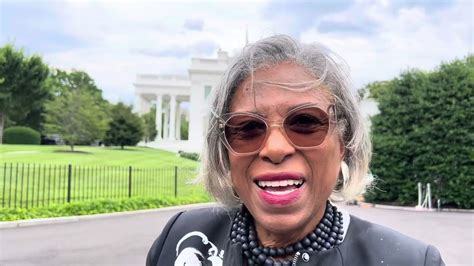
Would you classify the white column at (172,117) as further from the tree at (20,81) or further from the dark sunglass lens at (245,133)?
the dark sunglass lens at (245,133)

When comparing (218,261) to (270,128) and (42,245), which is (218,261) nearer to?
(270,128)

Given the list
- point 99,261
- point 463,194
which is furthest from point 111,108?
point 99,261

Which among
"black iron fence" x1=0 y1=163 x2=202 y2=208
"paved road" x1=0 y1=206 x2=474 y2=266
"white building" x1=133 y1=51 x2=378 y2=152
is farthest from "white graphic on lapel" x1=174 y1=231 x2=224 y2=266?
"white building" x1=133 y1=51 x2=378 y2=152

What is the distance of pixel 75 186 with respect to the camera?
1364 centimetres

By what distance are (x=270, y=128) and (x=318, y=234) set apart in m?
0.32

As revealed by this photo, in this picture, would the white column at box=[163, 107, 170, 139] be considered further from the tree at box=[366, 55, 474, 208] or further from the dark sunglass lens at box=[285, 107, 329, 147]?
the dark sunglass lens at box=[285, 107, 329, 147]

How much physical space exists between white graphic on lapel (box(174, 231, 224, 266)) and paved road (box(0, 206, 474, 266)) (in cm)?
518

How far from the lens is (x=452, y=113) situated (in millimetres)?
13656

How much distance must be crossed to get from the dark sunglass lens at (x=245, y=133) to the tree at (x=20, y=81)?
1086 inches

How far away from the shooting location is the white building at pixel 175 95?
51.1 metres

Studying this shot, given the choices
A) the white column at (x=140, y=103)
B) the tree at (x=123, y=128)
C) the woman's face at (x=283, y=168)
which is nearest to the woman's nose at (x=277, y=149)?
the woman's face at (x=283, y=168)

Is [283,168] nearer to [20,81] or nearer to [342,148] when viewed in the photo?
[342,148]

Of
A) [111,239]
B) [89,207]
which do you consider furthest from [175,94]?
[111,239]

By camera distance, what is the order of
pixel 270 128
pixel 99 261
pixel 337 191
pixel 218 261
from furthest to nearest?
pixel 99 261 → pixel 337 191 → pixel 218 261 → pixel 270 128
